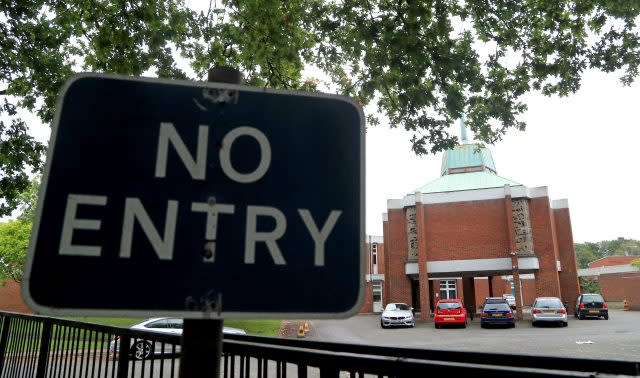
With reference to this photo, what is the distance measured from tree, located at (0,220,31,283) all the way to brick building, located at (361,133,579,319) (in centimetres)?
2845

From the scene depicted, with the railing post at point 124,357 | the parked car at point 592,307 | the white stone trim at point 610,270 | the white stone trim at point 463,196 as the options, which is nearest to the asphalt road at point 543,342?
the parked car at point 592,307

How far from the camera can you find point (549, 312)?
23000mm

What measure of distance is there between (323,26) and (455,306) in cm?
2060

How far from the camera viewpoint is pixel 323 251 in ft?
4.09

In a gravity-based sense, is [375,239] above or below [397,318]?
above

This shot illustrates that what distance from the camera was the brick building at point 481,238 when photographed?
100ft

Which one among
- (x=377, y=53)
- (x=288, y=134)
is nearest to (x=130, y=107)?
(x=288, y=134)

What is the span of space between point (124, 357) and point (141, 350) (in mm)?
144

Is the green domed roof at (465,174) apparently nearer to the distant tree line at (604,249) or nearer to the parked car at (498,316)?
the parked car at (498,316)

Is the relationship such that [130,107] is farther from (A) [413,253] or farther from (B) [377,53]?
(A) [413,253]

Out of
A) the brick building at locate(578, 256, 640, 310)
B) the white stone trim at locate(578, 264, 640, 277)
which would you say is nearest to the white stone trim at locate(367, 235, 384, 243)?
the brick building at locate(578, 256, 640, 310)

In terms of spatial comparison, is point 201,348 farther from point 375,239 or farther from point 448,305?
point 375,239

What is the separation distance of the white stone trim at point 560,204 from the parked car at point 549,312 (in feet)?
41.7

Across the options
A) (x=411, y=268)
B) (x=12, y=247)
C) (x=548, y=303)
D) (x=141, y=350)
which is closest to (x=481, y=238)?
(x=411, y=268)
